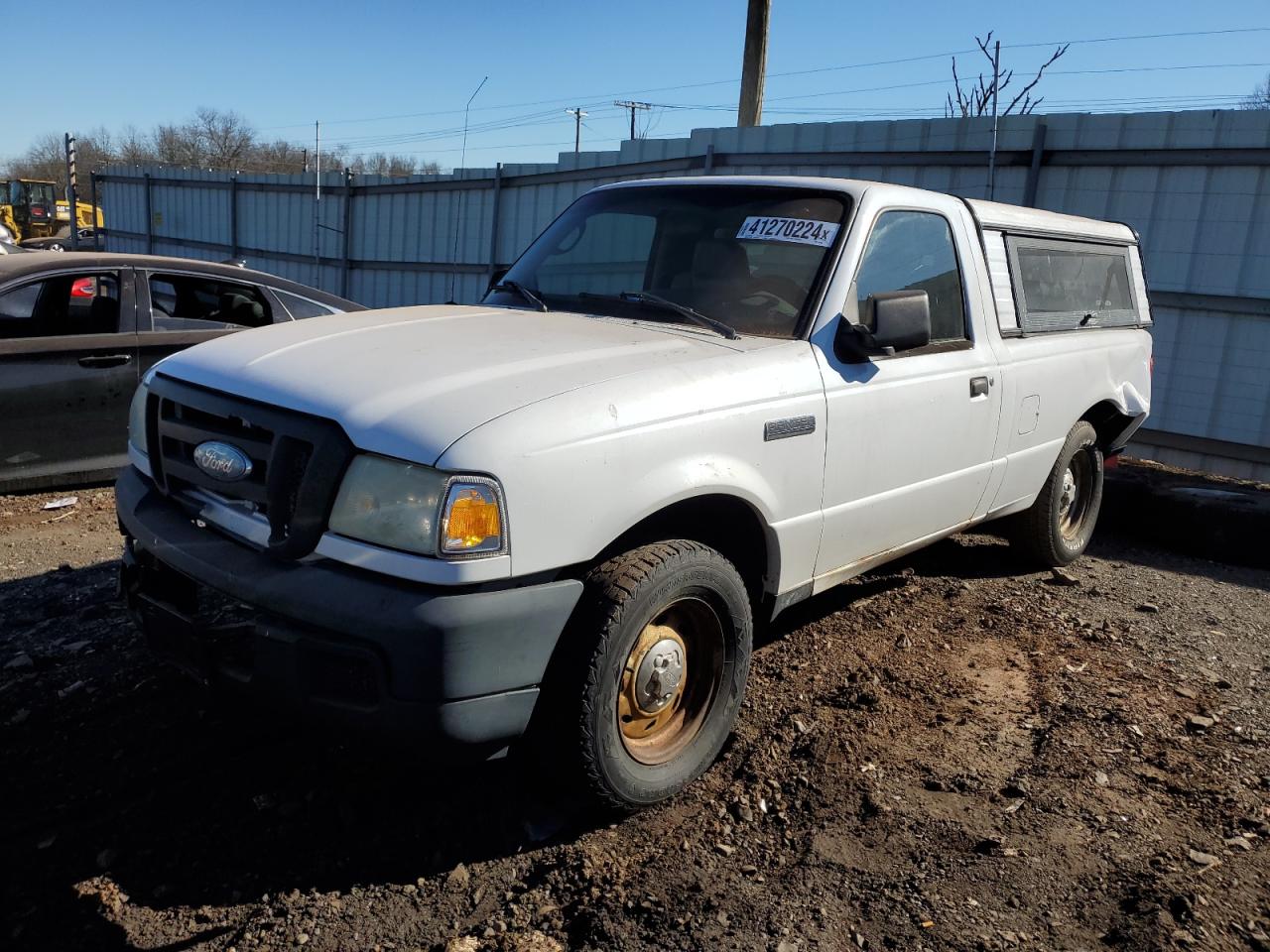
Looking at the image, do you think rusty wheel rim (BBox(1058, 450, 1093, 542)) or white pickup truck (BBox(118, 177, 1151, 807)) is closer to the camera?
white pickup truck (BBox(118, 177, 1151, 807))

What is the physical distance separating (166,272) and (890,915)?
6006 mm

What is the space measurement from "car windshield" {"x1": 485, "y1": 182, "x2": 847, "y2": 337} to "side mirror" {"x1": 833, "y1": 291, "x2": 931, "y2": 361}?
0.18 m

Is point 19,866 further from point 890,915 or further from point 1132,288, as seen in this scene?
point 1132,288

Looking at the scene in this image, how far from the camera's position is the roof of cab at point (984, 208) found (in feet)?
12.9

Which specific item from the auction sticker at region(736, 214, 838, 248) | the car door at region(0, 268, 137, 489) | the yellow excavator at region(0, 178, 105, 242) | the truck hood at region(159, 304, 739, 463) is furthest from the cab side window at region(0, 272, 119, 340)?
the yellow excavator at region(0, 178, 105, 242)

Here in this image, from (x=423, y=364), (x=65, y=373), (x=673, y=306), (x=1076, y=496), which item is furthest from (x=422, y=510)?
(x=1076, y=496)

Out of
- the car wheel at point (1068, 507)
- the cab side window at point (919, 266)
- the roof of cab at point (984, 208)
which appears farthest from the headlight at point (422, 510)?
the car wheel at point (1068, 507)

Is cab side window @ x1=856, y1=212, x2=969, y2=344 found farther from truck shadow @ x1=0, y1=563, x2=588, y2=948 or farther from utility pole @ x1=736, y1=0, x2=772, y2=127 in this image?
utility pole @ x1=736, y1=0, x2=772, y2=127

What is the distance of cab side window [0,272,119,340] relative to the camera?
6.11 meters

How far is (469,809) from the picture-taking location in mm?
3059

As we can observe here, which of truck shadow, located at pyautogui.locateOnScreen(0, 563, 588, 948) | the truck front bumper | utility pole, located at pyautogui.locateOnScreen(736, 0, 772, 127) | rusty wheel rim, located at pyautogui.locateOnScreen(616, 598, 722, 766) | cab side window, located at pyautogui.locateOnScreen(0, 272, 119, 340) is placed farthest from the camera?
utility pole, located at pyautogui.locateOnScreen(736, 0, 772, 127)

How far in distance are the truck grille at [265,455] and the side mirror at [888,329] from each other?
187cm

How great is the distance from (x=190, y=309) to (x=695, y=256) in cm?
430

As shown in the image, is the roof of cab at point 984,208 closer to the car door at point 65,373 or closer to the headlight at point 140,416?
the headlight at point 140,416
